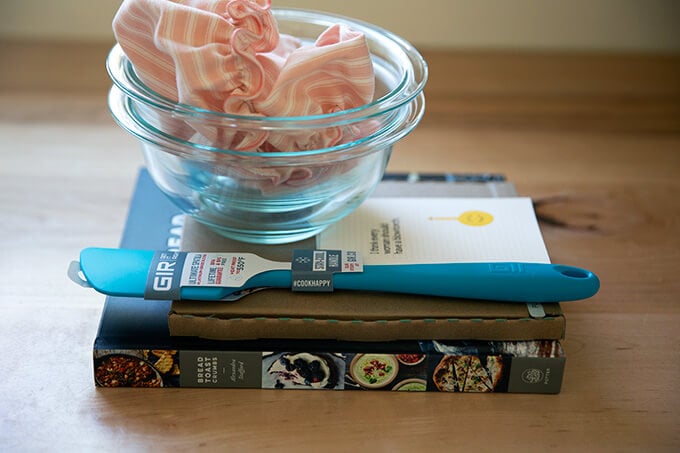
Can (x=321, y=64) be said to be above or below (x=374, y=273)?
above

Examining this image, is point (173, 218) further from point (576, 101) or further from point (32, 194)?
point (576, 101)

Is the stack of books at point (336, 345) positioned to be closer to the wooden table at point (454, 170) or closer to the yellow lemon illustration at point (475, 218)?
the wooden table at point (454, 170)

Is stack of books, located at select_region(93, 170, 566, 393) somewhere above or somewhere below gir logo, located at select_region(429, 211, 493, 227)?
below

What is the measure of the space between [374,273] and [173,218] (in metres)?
0.20

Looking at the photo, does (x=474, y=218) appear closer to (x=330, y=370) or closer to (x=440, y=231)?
(x=440, y=231)

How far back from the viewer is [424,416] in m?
0.60

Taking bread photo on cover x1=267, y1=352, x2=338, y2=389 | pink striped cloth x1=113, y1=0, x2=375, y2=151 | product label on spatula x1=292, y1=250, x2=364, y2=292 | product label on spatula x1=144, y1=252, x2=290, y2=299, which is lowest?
bread photo on cover x1=267, y1=352, x2=338, y2=389

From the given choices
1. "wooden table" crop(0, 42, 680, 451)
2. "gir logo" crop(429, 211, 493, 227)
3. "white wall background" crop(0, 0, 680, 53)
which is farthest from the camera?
"white wall background" crop(0, 0, 680, 53)

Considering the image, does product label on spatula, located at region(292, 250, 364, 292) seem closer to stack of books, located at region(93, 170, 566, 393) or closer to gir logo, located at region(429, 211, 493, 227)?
stack of books, located at region(93, 170, 566, 393)

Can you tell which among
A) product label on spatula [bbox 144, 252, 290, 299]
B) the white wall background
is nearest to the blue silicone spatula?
product label on spatula [bbox 144, 252, 290, 299]

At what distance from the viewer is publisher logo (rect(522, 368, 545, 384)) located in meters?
0.61

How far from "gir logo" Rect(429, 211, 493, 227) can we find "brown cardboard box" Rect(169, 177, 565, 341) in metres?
0.12

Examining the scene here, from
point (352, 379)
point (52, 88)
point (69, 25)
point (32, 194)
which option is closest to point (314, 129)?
point (352, 379)

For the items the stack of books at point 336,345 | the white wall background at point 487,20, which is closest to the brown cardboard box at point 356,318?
the stack of books at point 336,345
